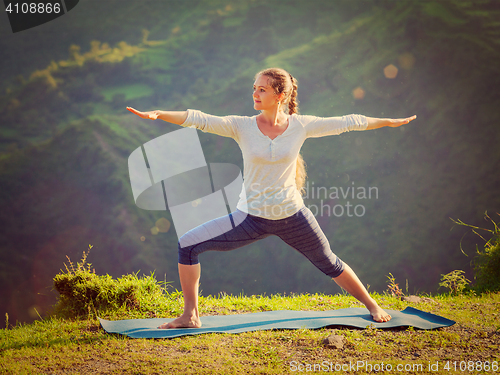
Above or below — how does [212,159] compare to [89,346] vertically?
above

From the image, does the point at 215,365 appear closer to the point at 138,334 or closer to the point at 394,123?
the point at 138,334

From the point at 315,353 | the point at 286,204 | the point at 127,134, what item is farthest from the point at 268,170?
the point at 127,134

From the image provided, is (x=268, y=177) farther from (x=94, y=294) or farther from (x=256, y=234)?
(x=94, y=294)

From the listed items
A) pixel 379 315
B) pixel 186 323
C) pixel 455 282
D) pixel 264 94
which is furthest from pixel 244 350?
pixel 455 282

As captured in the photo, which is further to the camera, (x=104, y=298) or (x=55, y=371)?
(x=104, y=298)

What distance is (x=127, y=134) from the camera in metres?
6.59

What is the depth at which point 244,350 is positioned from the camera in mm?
2602

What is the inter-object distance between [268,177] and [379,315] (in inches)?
54.3

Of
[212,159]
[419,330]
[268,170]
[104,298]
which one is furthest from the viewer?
[212,159]

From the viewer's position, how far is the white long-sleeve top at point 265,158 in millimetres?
2707

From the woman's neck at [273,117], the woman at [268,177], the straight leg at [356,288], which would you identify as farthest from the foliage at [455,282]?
the woman's neck at [273,117]

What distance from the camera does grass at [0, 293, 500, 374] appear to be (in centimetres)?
238

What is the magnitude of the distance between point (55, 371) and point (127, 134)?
15.5 ft

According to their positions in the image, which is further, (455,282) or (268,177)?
(455,282)
